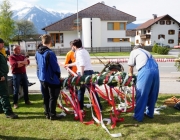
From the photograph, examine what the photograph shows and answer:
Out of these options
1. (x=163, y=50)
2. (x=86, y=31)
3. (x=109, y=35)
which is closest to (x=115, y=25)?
(x=109, y=35)

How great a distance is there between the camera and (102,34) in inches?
1368

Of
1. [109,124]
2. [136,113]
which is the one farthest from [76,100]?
[136,113]

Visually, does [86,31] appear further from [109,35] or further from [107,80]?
[107,80]

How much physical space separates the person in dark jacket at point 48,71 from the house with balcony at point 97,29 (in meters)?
28.4

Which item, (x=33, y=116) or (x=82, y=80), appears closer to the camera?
(x=82, y=80)

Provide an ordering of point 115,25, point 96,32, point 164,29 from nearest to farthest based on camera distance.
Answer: point 96,32, point 115,25, point 164,29

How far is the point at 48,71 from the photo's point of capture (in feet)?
14.6

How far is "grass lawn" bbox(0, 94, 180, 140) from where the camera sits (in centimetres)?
401

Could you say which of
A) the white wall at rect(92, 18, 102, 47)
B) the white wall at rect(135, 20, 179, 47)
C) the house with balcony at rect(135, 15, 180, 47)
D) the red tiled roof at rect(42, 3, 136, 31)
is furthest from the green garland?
the white wall at rect(135, 20, 179, 47)

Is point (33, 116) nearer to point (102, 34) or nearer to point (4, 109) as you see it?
point (4, 109)

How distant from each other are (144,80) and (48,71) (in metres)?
2.04

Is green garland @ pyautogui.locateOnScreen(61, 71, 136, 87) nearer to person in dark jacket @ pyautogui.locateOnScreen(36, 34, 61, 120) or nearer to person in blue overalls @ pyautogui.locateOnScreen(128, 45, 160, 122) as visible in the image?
person in blue overalls @ pyautogui.locateOnScreen(128, 45, 160, 122)

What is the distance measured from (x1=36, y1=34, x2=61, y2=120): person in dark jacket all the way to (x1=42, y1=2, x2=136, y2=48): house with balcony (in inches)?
1118

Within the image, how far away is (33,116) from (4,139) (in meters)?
1.20
